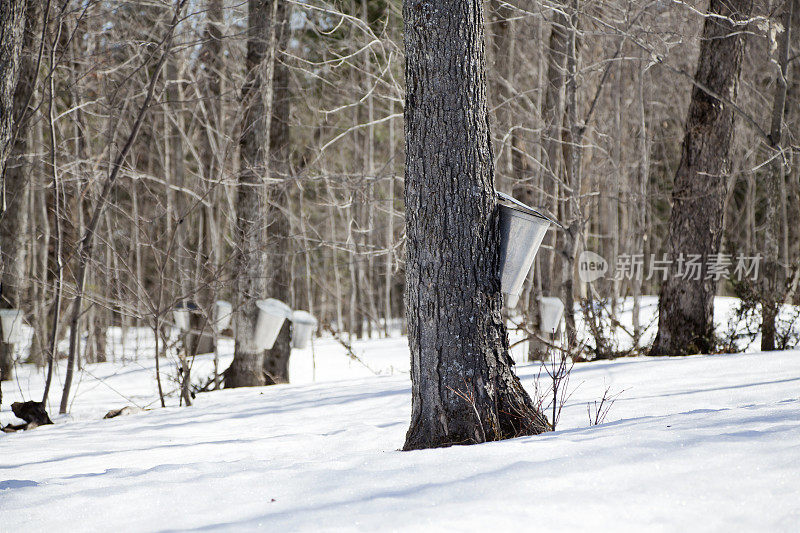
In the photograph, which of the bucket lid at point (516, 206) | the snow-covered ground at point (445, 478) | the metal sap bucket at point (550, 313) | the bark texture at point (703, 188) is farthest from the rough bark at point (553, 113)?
the bucket lid at point (516, 206)

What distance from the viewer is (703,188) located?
6992mm

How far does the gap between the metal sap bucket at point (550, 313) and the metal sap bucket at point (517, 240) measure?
202 inches

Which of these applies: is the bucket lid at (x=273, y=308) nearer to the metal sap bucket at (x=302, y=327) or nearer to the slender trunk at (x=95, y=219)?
the slender trunk at (x=95, y=219)

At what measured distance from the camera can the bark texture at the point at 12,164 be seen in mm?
4395

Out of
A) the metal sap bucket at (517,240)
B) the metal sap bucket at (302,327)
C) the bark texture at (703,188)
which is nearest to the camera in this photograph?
the metal sap bucket at (517,240)

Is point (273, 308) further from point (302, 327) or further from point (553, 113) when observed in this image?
point (553, 113)

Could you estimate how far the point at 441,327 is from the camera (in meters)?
3.23

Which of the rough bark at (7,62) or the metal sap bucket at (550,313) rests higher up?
the rough bark at (7,62)

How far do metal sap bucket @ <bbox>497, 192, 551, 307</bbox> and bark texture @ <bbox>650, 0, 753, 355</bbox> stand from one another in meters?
4.28

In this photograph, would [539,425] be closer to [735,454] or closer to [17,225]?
[735,454]

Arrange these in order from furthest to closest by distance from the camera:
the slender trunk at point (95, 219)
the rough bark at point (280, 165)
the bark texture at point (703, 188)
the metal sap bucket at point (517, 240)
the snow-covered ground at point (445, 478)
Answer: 1. the rough bark at point (280, 165)
2. the bark texture at point (703, 188)
3. the slender trunk at point (95, 219)
4. the metal sap bucket at point (517, 240)
5. the snow-covered ground at point (445, 478)

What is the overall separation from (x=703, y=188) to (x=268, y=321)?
491 centimetres

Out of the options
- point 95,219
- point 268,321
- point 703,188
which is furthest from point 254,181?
point 703,188

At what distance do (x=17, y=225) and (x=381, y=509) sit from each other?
30.3 feet
